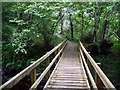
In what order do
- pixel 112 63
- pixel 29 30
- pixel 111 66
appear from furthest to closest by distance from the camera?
1. pixel 112 63
2. pixel 111 66
3. pixel 29 30

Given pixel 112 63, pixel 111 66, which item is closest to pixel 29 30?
pixel 111 66

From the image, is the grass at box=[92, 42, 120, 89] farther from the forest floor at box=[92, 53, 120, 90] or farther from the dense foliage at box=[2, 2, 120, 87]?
the dense foliage at box=[2, 2, 120, 87]

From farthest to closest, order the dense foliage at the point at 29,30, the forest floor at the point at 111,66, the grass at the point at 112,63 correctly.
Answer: the dense foliage at the point at 29,30 < the grass at the point at 112,63 < the forest floor at the point at 111,66

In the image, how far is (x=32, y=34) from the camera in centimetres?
1450

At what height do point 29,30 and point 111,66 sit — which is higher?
point 29,30

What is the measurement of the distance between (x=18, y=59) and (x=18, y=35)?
163 cm

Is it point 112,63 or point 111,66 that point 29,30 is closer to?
point 111,66

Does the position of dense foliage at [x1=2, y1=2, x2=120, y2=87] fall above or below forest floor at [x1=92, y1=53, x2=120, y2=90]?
above

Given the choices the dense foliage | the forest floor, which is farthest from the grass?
the dense foliage

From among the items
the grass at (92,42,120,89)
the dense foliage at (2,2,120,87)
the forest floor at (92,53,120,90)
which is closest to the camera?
the forest floor at (92,53,120,90)

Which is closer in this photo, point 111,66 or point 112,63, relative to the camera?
point 111,66

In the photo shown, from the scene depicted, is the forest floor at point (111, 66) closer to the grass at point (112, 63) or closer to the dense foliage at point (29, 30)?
the grass at point (112, 63)

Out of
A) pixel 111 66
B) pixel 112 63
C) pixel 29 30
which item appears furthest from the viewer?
pixel 112 63

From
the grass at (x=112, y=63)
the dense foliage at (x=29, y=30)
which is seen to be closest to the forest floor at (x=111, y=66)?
the grass at (x=112, y=63)
